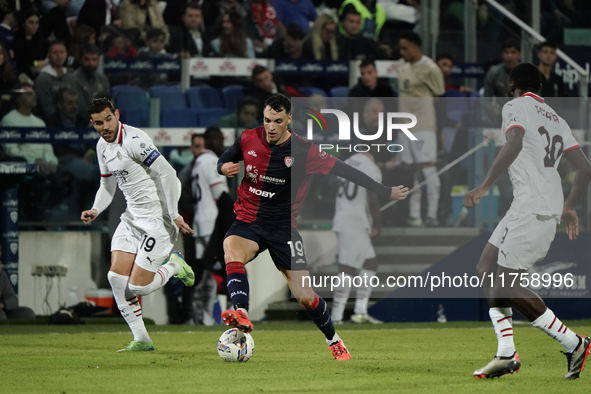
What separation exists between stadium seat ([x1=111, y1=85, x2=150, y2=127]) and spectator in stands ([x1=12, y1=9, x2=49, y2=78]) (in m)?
1.30

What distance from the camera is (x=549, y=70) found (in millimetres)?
14297

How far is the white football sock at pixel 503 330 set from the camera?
6.62 m

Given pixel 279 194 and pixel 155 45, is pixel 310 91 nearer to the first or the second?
pixel 155 45

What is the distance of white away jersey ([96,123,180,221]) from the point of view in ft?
29.2

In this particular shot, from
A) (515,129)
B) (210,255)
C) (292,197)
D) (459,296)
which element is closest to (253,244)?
(292,197)

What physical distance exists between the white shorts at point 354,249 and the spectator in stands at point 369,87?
2113mm

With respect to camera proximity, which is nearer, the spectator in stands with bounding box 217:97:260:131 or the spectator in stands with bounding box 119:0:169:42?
the spectator in stands with bounding box 217:97:260:131

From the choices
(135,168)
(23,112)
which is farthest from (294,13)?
(135,168)

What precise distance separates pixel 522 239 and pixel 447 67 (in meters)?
8.28

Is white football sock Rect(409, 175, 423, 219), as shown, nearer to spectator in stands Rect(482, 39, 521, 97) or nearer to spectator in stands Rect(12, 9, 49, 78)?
spectator in stands Rect(482, 39, 521, 97)

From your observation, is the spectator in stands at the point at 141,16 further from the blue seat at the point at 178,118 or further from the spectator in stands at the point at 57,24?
the blue seat at the point at 178,118

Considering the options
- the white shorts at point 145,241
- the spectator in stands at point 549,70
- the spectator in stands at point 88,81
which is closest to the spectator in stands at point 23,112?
the spectator in stands at point 88,81

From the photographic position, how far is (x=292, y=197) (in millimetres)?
7969

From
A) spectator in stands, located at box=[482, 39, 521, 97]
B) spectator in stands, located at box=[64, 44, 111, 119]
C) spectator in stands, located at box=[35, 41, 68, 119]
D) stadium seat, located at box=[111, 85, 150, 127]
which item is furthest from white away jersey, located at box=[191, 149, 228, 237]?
spectator in stands, located at box=[482, 39, 521, 97]
